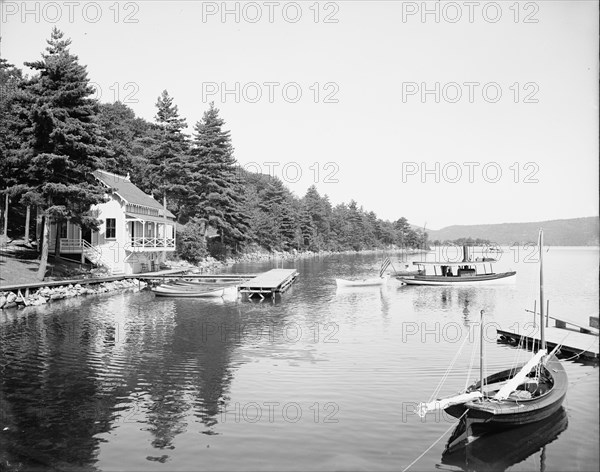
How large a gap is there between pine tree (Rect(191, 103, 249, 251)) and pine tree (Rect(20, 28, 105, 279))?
31.2m

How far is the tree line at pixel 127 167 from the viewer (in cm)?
3484

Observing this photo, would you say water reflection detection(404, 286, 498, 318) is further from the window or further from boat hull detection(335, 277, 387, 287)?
the window

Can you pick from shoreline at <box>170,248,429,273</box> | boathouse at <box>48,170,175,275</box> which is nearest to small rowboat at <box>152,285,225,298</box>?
boathouse at <box>48,170,175,275</box>

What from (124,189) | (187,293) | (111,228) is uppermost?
(124,189)

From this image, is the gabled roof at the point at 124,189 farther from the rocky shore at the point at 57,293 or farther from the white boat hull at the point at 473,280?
the white boat hull at the point at 473,280

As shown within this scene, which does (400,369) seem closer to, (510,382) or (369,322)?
(510,382)

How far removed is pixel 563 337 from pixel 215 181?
5754 centimetres

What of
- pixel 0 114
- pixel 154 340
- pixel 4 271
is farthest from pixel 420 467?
pixel 0 114

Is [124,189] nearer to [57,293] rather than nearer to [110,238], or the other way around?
[110,238]

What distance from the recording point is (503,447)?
39.0 feet

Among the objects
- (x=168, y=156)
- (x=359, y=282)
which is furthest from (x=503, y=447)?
(x=168, y=156)

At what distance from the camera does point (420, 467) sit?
1077 centimetres

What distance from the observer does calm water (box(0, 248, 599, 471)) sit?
37.3ft

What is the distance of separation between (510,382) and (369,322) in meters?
15.6
